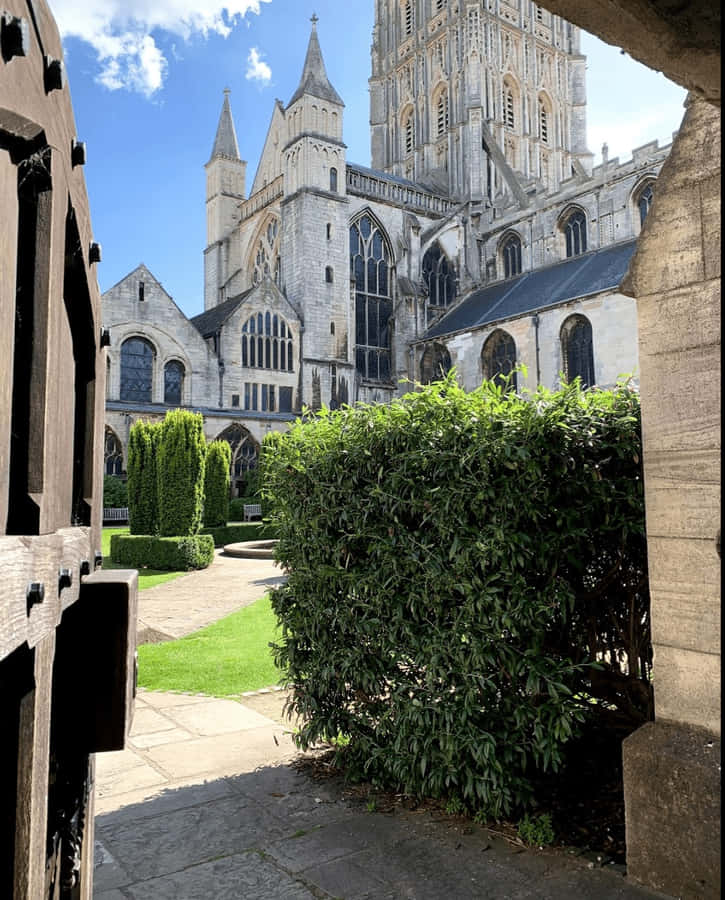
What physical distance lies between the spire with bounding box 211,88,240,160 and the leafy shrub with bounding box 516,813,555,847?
43328 millimetres

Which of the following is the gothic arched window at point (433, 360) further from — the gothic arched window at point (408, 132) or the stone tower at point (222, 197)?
the gothic arched window at point (408, 132)

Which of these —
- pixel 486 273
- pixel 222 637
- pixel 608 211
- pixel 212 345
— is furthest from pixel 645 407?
pixel 486 273

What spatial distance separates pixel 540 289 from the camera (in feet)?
106

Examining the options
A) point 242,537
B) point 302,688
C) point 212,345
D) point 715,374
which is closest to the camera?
point 715,374

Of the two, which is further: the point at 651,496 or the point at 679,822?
the point at 651,496

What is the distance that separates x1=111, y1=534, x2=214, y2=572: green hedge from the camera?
14.8m

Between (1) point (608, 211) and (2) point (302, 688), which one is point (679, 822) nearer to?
(2) point (302, 688)

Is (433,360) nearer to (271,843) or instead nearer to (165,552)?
(165,552)

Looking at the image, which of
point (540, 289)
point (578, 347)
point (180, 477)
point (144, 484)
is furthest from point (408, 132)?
point (180, 477)

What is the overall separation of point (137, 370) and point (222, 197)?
1819 centimetres

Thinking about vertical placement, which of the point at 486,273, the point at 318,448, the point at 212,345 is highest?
the point at 486,273

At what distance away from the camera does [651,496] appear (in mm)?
2902

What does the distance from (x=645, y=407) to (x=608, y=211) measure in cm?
3290

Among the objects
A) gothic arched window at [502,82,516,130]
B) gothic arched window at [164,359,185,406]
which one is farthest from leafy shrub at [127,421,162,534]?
gothic arched window at [502,82,516,130]
